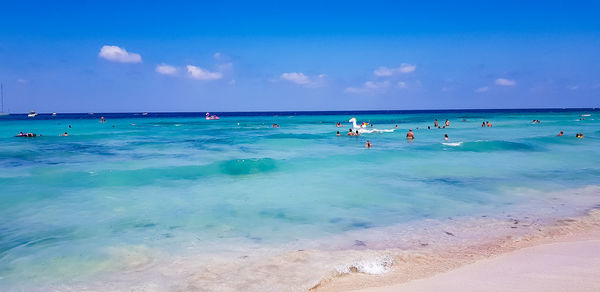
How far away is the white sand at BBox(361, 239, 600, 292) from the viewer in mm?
5438

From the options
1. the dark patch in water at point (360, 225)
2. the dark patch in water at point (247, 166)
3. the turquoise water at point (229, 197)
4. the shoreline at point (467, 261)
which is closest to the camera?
the shoreline at point (467, 261)

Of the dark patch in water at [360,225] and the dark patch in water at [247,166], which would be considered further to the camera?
the dark patch in water at [247,166]

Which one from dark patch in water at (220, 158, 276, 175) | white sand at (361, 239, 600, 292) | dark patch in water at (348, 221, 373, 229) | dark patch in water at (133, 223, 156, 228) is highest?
white sand at (361, 239, 600, 292)

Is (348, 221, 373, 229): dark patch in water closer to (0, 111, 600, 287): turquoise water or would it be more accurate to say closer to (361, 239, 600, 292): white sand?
(0, 111, 600, 287): turquoise water

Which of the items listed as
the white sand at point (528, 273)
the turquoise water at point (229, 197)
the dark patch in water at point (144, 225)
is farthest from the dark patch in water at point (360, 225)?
the dark patch in water at point (144, 225)

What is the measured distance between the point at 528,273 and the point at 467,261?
1.05m

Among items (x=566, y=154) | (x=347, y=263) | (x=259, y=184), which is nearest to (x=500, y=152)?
(x=566, y=154)

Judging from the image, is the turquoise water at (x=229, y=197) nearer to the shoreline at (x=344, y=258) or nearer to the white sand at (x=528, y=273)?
the shoreline at (x=344, y=258)

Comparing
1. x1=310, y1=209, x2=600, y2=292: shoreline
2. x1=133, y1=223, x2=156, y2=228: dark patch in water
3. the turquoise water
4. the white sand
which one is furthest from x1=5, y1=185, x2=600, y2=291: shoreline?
x1=133, y1=223, x2=156, y2=228: dark patch in water

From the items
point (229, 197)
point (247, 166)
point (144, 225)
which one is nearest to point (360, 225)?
point (229, 197)

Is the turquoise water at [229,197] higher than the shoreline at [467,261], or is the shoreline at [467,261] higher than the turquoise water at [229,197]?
the shoreline at [467,261]

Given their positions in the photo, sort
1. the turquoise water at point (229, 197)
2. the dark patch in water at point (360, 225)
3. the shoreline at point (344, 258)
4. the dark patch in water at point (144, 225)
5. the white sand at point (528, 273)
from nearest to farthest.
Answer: the white sand at point (528, 273) < the shoreline at point (344, 258) < the turquoise water at point (229, 197) < the dark patch in water at point (360, 225) < the dark patch in water at point (144, 225)

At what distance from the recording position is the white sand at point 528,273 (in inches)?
214

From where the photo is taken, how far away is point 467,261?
22.5 feet
